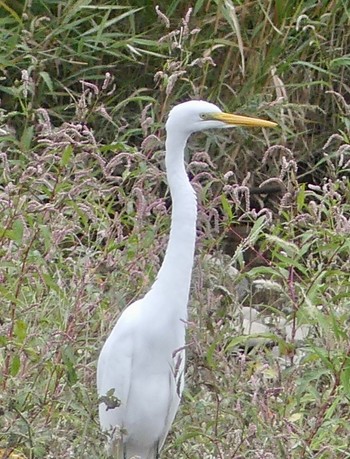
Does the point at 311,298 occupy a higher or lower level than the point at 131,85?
lower

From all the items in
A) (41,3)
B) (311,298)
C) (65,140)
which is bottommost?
(311,298)

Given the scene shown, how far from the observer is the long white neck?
245 centimetres

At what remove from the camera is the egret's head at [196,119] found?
2.47m

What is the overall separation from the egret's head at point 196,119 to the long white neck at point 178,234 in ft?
0.07

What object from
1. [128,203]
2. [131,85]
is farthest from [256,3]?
[128,203]

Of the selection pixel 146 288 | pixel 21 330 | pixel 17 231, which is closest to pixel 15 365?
pixel 21 330

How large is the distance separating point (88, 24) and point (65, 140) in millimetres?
1762

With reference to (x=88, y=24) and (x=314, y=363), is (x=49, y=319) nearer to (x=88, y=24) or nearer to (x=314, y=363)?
(x=314, y=363)

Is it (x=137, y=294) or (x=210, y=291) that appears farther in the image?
(x=137, y=294)

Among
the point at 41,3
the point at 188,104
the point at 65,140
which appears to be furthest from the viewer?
the point at 41,3

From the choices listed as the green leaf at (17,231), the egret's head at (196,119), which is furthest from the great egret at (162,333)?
the green leaf at (17,231)

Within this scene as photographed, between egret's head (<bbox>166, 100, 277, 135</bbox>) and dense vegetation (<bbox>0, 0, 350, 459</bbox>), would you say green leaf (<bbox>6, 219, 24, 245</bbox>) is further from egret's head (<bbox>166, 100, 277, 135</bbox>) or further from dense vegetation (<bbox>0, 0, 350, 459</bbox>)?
egret's head (<bbox>166, 100, 277, 135</bbox>)

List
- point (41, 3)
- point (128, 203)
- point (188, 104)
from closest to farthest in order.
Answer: point (188, 104) < point (128, 203) < point (41, 3)

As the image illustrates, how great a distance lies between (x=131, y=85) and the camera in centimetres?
452
